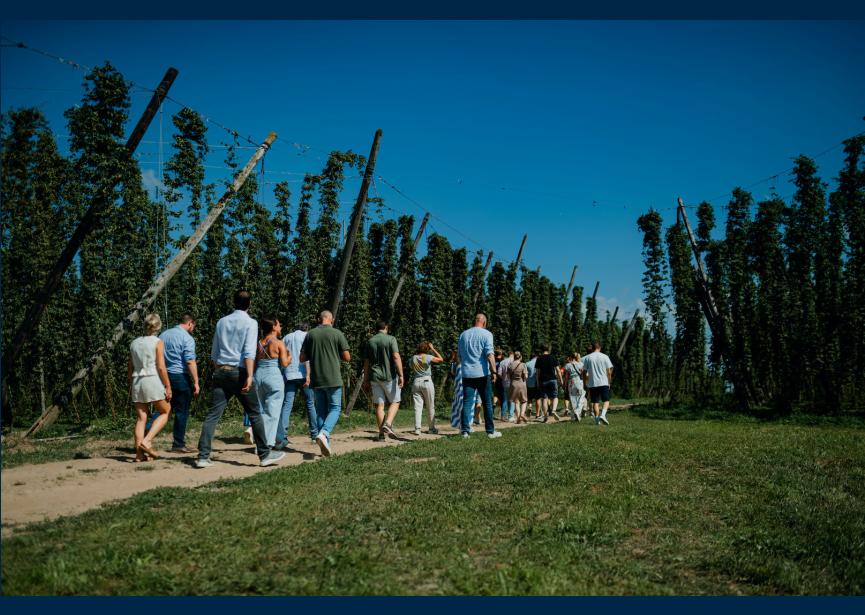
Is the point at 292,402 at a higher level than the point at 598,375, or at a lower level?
lower

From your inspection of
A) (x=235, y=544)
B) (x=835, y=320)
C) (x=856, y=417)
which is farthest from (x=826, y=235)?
(x=235, y=544)

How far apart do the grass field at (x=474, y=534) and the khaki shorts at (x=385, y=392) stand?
3.55 m

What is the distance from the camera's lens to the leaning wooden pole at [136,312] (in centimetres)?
1081

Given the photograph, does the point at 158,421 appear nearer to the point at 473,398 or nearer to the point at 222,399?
the point at 222,399

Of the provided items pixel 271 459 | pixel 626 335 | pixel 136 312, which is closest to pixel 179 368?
pixel 271 459

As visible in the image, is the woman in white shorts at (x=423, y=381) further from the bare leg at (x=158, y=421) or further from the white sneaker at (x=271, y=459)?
the bare leg at (x=158, y=421)

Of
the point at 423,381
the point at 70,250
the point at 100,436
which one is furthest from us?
the point at 423,381

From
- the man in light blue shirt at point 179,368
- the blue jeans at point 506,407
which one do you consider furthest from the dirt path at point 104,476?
the blue jeans at point 506,407

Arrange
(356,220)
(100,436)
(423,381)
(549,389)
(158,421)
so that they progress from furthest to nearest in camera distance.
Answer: (549,389), (356,220), (423,381), (100,436), (158,421)

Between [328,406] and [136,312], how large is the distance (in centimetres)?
422

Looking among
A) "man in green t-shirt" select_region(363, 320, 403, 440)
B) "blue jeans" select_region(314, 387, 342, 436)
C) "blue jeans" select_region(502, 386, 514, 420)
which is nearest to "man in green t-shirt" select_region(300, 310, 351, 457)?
"blue jeans" select_region(314, 387, 342, 436)

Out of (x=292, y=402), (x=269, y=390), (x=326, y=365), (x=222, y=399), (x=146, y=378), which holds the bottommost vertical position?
(x=292, y=402)

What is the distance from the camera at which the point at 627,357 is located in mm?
46719

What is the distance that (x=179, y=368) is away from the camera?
9.41 m
